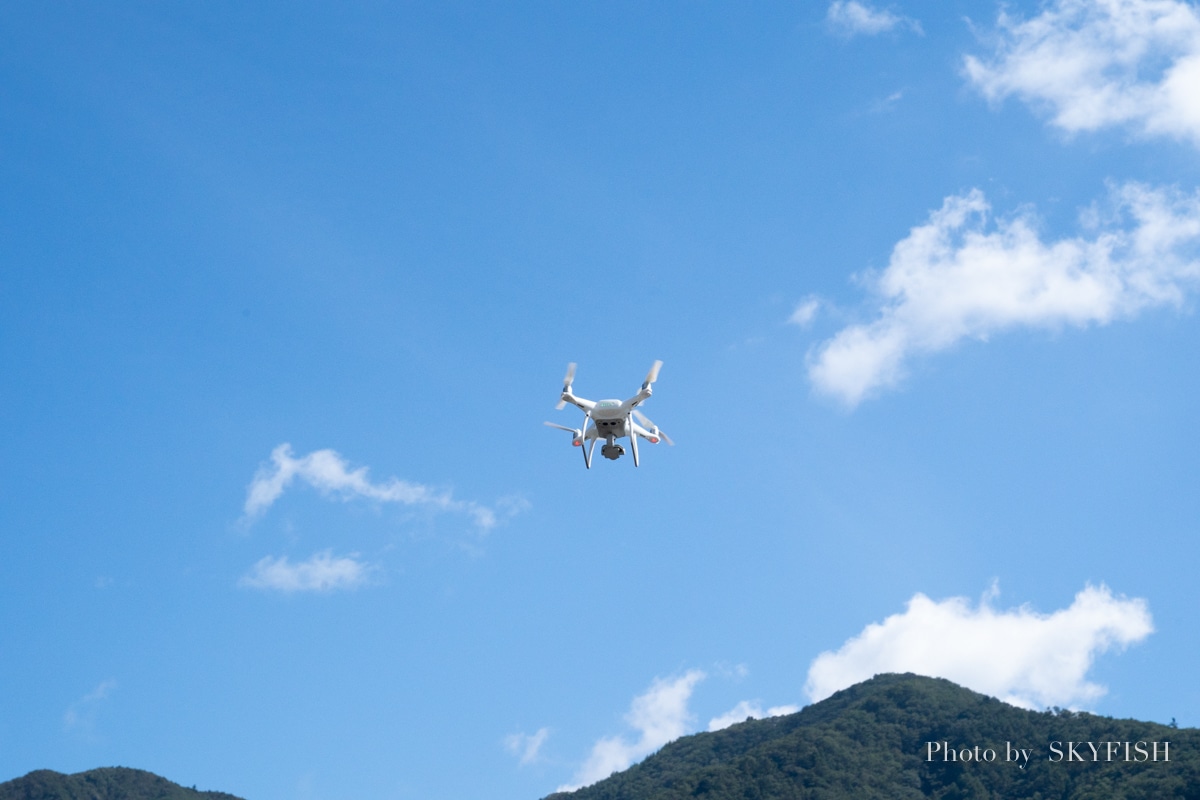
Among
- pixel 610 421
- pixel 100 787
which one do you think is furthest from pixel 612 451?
pixel 100 787

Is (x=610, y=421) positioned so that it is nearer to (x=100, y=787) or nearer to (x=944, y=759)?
(x=944, y=759)

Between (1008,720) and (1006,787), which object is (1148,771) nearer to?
(1006,787)

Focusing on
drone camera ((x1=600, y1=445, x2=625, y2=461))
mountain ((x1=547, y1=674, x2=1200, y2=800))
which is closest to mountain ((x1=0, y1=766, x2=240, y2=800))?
mountain ((x1=547, y1=674, x2=1200, y2=800))

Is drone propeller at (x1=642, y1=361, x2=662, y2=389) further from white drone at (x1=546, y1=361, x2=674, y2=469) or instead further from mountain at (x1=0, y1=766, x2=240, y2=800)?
mountain at (x1=0, y1=766, x2=240, y2=800)

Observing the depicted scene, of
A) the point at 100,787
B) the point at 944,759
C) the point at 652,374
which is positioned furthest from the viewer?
the point at 100,787

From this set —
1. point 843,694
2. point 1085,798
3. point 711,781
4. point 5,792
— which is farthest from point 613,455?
point 843,694

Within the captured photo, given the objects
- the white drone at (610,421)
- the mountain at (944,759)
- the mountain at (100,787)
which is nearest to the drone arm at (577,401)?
the white drone at (610,421)
